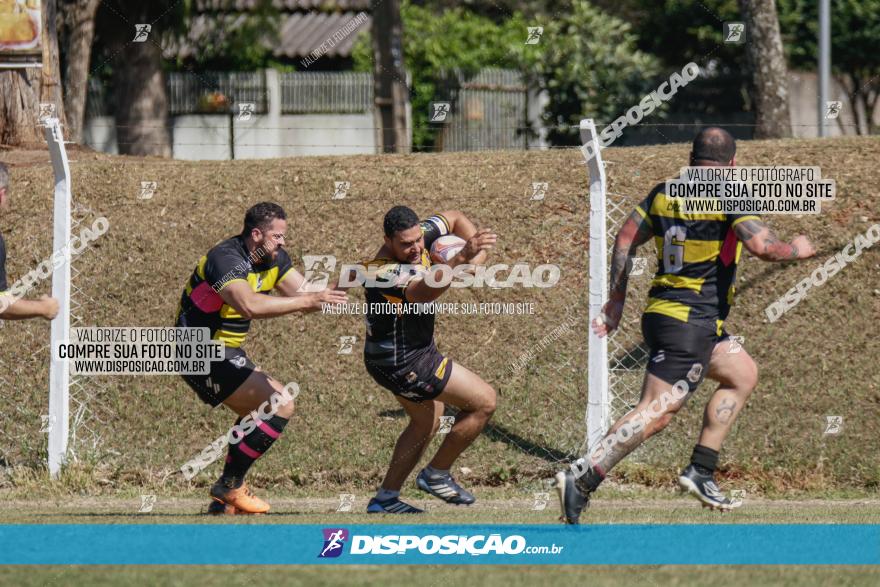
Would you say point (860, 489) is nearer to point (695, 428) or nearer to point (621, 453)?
point (695, 428)

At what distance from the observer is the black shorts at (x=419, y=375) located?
866 cm

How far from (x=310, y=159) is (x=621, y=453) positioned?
331 inches

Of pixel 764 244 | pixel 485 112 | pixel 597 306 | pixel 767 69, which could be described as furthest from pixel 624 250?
pixel 485 112

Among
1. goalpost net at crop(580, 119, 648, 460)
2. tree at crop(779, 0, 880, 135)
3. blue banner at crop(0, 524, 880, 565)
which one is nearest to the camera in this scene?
blue banner at crop(0, 524, 880, 565)

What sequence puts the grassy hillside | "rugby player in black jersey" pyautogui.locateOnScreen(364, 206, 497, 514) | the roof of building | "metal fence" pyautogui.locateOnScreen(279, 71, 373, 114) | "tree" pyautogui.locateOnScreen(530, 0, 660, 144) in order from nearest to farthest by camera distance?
"rugby player in black jersey" pyautogui.locateOnScreen(364, 206, 497, 514), the grassy hillside, "tree" pyautogui.locateOnScreen(530, 0, 660, 144), "metal fence" pyautogui.locateOnScreen(279, 71, 373, 114), the roof of building

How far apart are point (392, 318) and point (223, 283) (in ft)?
3.84

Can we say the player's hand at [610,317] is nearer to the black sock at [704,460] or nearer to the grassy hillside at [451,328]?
the black sock at [704,460]

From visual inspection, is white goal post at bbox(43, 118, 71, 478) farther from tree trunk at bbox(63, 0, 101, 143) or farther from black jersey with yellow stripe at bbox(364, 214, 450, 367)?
tree trunk at bbox(63, 0, 101, 143)

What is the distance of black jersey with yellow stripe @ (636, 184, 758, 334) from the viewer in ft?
26.0

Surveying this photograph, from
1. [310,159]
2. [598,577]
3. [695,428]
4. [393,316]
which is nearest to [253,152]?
[310,159]

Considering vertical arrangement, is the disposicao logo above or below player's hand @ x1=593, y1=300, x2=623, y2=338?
below

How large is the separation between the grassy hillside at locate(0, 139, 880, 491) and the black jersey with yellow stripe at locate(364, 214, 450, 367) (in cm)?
291

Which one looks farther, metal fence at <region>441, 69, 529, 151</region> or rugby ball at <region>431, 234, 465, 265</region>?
metal fence at <region>441, 69, 529, 151</region>

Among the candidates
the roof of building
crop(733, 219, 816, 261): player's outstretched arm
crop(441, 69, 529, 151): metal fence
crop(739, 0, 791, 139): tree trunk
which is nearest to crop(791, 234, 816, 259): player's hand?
crop(733, 219, 816, 261): player's outstretched arm
